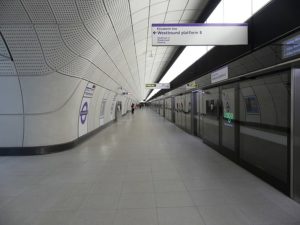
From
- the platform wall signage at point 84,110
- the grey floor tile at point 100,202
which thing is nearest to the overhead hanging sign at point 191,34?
the grey floor tile at point 100,202

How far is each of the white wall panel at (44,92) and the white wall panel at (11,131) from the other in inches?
19.9

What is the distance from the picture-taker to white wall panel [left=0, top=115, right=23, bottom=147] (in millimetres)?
6238

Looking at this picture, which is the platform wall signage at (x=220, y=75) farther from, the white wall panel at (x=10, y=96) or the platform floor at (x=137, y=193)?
the white wall panel at (x=10, y=96)

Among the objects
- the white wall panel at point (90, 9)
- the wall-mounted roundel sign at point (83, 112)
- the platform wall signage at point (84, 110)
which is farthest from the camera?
the wall-mounted roundel sign at point (83, 112)

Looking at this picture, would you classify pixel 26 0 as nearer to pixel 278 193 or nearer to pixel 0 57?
pixel 0 57

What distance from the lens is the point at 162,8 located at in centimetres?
656

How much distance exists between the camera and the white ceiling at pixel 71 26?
434cm

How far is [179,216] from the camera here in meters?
2.79

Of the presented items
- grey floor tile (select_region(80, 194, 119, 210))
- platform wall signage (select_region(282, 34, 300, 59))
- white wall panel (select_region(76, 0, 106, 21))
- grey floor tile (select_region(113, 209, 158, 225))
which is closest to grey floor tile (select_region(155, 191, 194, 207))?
grey floor tile (select_region(113, 209, 158, 225))

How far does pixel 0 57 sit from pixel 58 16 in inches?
92.0

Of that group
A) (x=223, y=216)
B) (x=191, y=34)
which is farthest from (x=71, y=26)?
(x=223, y=216)

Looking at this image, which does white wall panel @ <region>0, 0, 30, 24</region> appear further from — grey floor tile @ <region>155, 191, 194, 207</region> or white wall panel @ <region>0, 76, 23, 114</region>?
grey floor tile @ <region>155, 191, 194, 207</region>

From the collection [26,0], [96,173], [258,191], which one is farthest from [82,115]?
[258,191]

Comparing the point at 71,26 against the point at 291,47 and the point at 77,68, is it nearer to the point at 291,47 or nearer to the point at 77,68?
the point at 77,68
